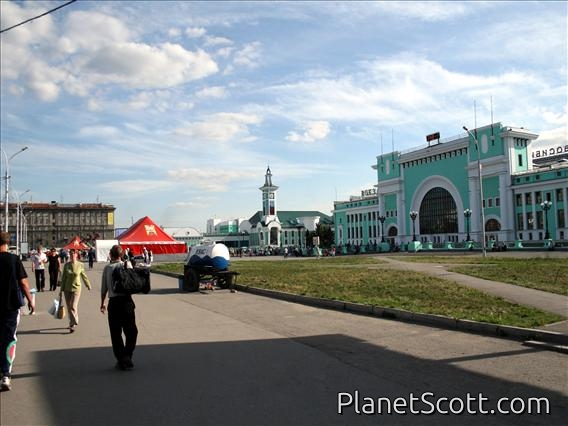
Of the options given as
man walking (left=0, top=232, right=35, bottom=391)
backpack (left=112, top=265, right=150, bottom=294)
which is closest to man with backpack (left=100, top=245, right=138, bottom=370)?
backpack (left=112, top=265, right=150, bottom=294)

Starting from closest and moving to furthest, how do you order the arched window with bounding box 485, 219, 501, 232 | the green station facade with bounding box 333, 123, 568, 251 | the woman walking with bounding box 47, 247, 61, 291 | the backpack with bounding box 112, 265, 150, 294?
the backpack with bounding box 112, 265, 150, 294 < the woman walking with bounding box 47, 247, 61, 291 < the green station facade with bounding box 333, 123, 568, 251 < the arched window with bounding box 485, 219, 501, 232

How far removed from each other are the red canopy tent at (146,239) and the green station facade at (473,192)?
3246 cm

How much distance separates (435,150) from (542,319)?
270 ft

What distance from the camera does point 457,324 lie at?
10219mm

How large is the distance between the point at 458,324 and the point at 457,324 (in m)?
0.02

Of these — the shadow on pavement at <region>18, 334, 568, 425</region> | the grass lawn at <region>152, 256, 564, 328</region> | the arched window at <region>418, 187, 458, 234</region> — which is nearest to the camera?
the shadow on pavement at <region>18, 334, 568, 425</region>

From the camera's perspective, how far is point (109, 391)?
20.5 ft

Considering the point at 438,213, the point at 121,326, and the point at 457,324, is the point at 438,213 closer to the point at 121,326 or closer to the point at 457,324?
the point at 457,324

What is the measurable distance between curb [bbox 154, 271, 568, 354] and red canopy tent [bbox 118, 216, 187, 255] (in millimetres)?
41161

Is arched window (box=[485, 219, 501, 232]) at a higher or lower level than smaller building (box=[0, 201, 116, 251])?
lower

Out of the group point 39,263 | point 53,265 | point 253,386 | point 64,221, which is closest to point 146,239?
point 53,265

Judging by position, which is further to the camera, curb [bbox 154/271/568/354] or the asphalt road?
curb [bbox 154/271/568/354]

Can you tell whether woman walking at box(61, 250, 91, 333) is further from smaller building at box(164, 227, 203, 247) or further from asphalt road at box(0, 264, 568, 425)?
smaller building at box(164, 227, 203, 247)

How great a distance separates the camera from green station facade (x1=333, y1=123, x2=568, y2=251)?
2726 inches
